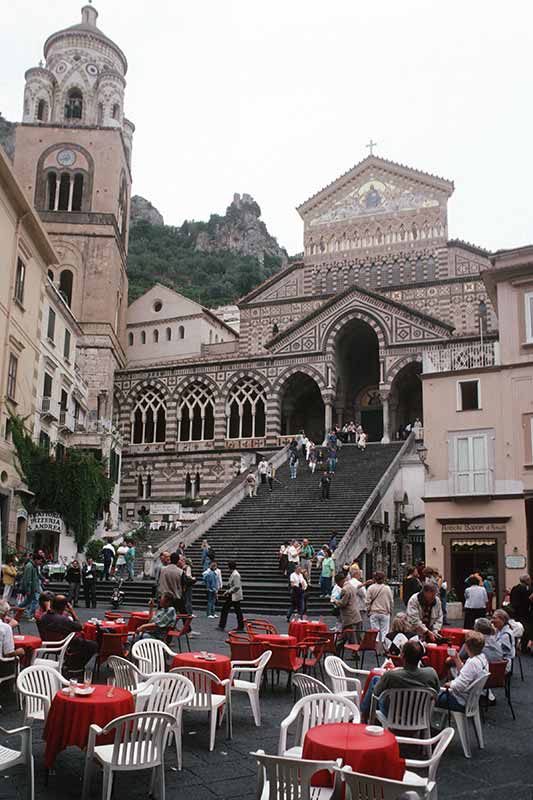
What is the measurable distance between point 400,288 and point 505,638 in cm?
3440

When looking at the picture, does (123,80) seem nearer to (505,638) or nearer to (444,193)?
(444,193)

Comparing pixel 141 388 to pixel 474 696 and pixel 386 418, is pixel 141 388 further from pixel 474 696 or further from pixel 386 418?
pixel 474 696

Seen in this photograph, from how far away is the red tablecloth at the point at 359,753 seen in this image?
5230mm

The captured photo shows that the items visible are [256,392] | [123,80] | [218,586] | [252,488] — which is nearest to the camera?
[218,586]

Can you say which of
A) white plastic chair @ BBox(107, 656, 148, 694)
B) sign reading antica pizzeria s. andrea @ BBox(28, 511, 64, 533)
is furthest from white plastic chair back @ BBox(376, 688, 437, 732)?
sign reading antica pizzeria s. andrea @ BBox(28, 511, 64, 533)

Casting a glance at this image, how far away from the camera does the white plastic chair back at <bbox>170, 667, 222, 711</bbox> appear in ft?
25.0

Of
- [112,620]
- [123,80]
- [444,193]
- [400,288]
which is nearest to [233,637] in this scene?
[112,620]

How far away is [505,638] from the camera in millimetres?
10234

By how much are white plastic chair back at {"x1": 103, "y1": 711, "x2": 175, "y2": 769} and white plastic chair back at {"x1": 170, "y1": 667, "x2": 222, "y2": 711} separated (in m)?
1.84

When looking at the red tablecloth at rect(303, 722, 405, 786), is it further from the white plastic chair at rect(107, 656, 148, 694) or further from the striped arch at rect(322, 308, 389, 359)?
the striped arch at rect(322, 308, 389, 359)

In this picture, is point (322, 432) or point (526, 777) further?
point (322, 432)

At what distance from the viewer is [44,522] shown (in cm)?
2688

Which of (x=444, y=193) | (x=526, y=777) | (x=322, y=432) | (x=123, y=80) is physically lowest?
(x=526, y=777)

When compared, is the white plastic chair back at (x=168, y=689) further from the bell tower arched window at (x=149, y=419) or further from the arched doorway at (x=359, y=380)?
the bell tower arched window at (x=149, y=419)
